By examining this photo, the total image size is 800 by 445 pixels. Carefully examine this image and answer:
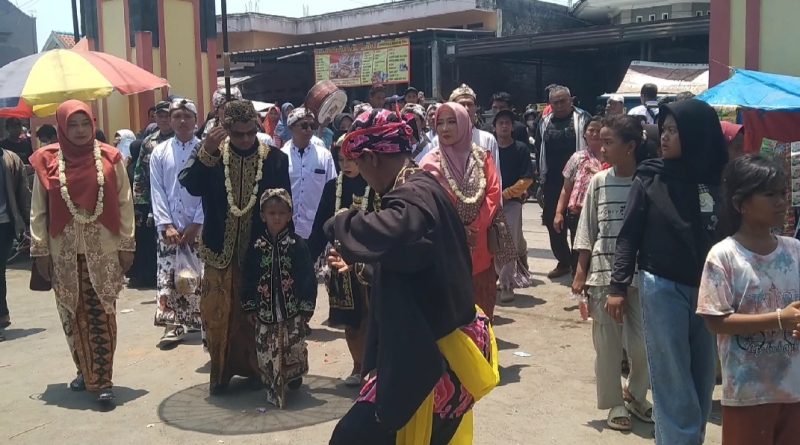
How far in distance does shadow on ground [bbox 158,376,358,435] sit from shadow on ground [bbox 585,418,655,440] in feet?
5.00

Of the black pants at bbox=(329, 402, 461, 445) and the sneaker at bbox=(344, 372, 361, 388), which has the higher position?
the black pants at bbox=(329, 402, 461, 445)

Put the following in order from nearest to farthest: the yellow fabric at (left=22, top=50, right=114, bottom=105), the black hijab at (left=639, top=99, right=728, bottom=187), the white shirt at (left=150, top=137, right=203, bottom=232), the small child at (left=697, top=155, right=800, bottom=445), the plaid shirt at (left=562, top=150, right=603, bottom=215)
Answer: the small child at (left=697, top=155, right=800, bottom=445) < the black hijab at (left=639, top=99, right=728, bottom=187) < the white shirt at (left=150, top=137, right=203, bottom=232) < the plaid shirt at (left=562, top=150, right=603, bottom=215) < the yellow fabric at (left=22, top=50, right=114, bottom=105)

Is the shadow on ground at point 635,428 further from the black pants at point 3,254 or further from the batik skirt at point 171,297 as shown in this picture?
the black pants at point 3,254

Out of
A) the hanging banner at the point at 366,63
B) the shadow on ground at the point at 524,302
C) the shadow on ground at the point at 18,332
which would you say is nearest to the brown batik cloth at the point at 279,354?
the shadow on ground at the point at 524,302

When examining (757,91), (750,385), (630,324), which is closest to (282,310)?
(630,324)

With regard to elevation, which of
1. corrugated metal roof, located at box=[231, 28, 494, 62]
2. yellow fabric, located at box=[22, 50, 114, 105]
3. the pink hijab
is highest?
corrugated metal roof, located at box=[231, 28, 494, 62]

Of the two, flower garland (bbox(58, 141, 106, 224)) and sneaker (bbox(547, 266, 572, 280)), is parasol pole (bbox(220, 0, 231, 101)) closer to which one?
flower garland (bbox(58, 141, 106, 224))

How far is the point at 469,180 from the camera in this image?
5598 mm

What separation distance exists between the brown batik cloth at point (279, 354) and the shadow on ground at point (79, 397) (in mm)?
984

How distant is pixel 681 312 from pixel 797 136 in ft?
10.6

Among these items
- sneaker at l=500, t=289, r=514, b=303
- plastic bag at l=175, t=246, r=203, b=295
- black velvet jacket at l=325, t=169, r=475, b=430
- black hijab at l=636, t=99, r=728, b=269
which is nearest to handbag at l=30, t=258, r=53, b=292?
plastic bag at l=175, t=246, r=203, b=295

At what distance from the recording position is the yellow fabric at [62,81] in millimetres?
8477

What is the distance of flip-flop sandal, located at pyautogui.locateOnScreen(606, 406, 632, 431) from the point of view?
470 centimetres

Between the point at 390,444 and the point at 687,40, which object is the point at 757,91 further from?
the point at 687,40
